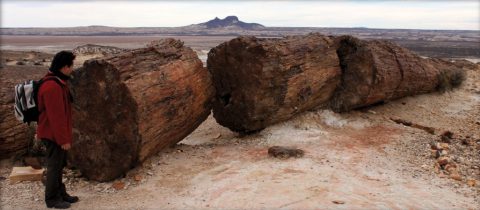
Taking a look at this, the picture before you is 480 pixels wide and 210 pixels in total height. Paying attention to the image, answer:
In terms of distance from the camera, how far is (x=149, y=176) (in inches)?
262

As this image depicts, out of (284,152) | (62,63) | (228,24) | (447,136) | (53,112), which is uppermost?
(62,63)

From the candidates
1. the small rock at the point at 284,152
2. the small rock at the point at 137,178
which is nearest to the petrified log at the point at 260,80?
the small rock at the point at 284,152

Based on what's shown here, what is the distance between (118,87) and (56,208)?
1.68m

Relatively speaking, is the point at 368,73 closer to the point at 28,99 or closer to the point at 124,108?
the point at 124,108

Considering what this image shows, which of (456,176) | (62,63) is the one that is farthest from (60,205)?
(456,176)

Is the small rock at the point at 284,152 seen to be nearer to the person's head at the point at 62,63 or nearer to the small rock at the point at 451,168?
the small rock at the point at 451,168

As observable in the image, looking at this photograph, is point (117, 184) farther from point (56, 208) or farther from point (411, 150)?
point (411, 150)

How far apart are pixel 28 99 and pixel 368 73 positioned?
687cm

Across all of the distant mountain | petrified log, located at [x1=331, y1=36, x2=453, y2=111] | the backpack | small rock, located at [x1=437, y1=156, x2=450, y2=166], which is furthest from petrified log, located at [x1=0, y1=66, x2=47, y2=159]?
the distant mountain

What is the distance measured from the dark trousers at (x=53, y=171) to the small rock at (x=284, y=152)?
3047 millimetres

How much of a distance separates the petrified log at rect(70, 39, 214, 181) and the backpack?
43.6 inches

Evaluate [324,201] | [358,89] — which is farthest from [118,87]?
[358,89]

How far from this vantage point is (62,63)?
5398mm

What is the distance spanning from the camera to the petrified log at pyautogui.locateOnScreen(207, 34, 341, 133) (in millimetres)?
8281
